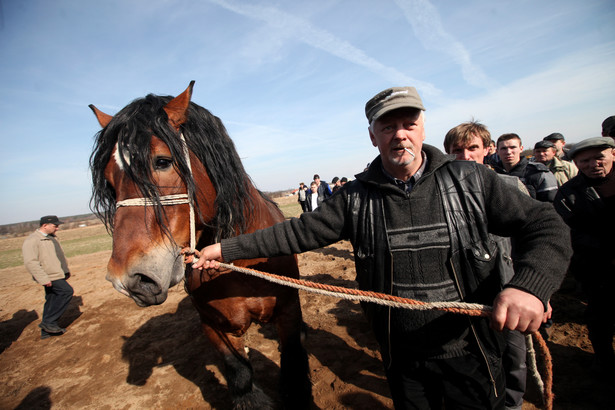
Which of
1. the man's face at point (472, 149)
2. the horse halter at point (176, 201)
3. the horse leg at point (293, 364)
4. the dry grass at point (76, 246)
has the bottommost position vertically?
the dry grass at point (76, 246)

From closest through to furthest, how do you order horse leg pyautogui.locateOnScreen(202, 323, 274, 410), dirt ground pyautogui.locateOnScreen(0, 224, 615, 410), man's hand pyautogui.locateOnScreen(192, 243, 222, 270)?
man's hand pyautogui.locateOnScreen(192, 243, 222, 270) < horse leg pyautogui.locateOnScreen(202, 323, 274, 410) < dirt ground pyautogui.locateOnScreen(0, 224, 615, 410)

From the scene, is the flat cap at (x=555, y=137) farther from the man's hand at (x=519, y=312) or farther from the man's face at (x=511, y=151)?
the man's hand at (x=519, y=312)

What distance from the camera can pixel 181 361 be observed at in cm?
360

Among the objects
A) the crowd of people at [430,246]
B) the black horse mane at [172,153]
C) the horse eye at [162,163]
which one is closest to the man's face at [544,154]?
the crowd of people at [430,246]

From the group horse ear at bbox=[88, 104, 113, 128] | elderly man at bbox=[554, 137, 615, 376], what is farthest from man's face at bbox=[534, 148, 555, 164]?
horse ear at bbox=[88, 104, 113, 128]

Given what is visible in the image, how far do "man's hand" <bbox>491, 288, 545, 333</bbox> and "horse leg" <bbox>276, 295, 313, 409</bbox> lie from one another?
170 centimetres

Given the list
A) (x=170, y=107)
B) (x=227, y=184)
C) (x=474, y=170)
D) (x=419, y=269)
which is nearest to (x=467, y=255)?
(x=419, y=269)

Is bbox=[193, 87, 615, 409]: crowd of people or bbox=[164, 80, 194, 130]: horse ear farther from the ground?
bbox=[164, 80, 194, 130]: horse ear

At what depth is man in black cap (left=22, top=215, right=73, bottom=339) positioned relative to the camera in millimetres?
5105

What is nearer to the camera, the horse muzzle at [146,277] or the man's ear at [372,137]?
the horse muzzle at [146,277]

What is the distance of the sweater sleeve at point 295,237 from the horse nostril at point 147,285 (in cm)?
39

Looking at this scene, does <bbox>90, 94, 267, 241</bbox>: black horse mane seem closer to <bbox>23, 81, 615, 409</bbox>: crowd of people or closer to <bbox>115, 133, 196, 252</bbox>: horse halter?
<bbox>115, 133, 196, 252</bbox>: horse halter

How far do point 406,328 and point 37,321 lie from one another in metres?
8.25

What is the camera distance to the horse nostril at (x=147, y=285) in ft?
4.59
